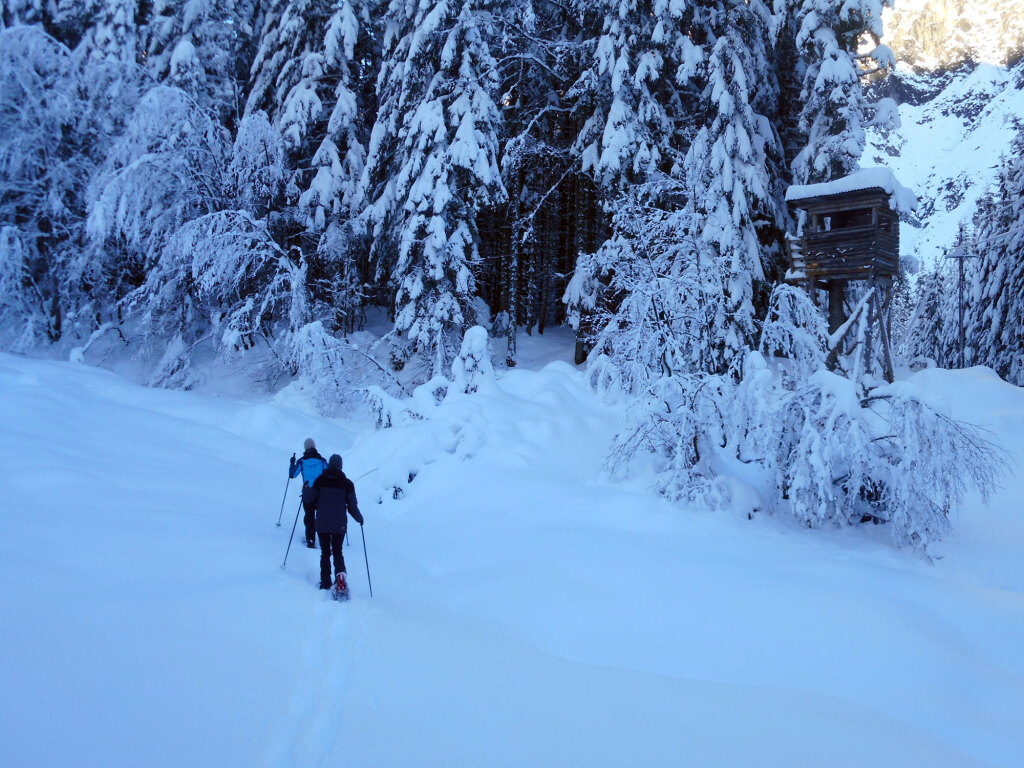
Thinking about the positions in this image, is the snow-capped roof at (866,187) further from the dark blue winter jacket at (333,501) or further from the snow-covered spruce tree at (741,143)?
the dark blue winter jacket at (333,501)

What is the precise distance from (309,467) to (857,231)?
40.1ft

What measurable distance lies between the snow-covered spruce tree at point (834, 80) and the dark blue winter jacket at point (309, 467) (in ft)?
49.8

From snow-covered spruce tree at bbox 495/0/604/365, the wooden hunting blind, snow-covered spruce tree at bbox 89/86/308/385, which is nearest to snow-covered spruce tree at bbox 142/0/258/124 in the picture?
snow-covered spruce tree at bbox 89/86/308/385

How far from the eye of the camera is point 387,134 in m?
18.6

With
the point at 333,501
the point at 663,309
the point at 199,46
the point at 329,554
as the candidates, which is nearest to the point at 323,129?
the point at 199,46

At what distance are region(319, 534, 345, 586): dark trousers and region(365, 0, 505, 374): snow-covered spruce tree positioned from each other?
9.50 m

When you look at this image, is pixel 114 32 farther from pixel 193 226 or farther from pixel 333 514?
pixel 333 514

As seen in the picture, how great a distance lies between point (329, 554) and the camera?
21.5 feet

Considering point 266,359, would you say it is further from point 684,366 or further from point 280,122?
point 684,366

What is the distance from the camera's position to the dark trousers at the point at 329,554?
6530 mm

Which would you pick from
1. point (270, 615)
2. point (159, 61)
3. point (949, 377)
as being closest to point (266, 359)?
point (159, 61)

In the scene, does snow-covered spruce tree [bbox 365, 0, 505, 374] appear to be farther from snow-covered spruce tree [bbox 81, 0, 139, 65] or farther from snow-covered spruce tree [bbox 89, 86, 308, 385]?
snow-covered spruce tree [bbox 81, 0, 139, 65]

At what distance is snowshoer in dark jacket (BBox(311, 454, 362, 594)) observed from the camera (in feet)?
21.5

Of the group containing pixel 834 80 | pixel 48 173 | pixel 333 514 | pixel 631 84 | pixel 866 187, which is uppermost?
pixel 834 80
